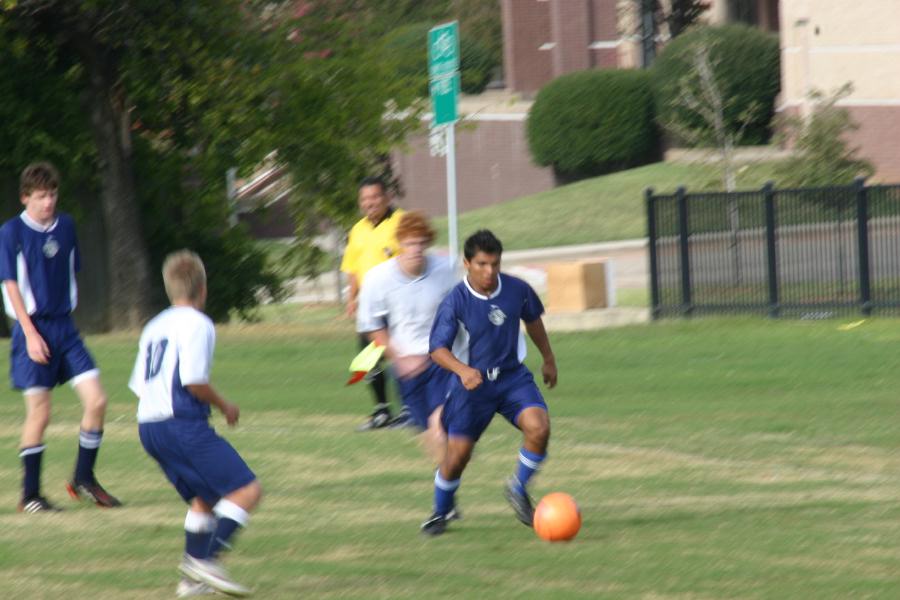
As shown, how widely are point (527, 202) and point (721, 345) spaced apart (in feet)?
90.1

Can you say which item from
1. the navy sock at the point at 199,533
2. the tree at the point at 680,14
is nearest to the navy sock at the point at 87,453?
the navy sock at the point at 199,533

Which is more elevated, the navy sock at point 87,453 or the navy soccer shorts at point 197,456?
the navy soccer shorts at point 197,456

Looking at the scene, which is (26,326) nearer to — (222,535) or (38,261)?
(38,261)

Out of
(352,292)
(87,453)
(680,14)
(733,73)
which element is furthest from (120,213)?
(680,14)

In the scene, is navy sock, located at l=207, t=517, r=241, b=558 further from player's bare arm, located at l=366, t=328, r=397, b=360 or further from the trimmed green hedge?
the trimmed green hedge

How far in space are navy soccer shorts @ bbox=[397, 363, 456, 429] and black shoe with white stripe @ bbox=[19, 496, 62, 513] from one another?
2.07m

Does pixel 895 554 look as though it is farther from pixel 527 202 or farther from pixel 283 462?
pixel 527 202

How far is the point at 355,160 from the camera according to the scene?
Answer: 81.9 ft

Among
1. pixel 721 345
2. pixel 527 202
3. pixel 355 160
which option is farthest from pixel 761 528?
pixel 527 202

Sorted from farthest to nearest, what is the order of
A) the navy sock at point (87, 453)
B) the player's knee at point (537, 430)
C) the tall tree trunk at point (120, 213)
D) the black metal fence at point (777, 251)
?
1. the tall tree trunk at point (120, 213)
2. the black metal fence at point (777, 251)
3. the navy sock at point (87, 453)
4. the player's knee at point (537, 430)

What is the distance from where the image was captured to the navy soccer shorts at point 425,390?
994 centimetres

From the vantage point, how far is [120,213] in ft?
79.9

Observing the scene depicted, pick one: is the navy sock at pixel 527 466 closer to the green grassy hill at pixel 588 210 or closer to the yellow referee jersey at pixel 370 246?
the yellow referee jersey at pixel 370 246

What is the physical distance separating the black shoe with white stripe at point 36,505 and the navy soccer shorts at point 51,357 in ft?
2.07
